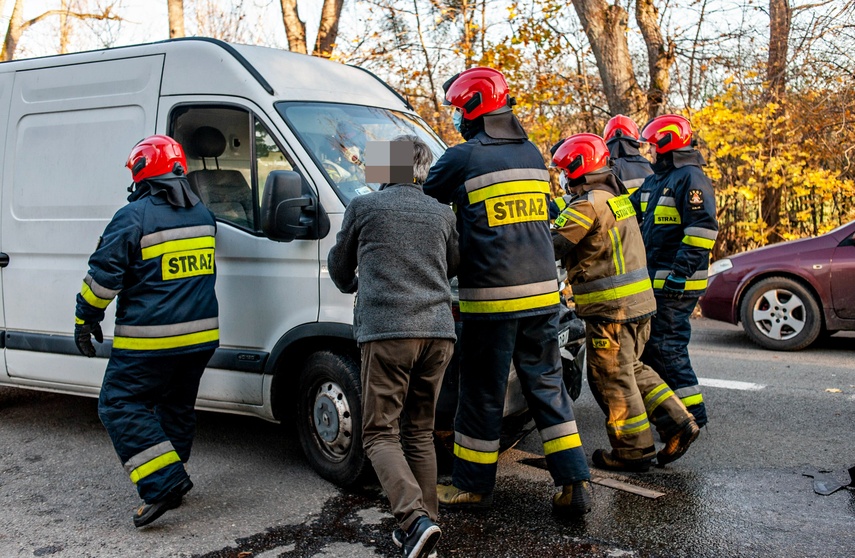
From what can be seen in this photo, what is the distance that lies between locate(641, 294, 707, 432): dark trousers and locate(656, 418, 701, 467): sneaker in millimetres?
463

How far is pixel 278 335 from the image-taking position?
482cm

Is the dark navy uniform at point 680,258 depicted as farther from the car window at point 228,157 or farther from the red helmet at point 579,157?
the car window at point 228,157

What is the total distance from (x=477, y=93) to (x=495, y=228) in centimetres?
67

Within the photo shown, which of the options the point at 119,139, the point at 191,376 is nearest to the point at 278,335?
the point at 191,376

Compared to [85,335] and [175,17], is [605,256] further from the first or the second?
[175,17]

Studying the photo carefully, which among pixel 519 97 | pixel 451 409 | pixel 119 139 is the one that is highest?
pixel 519 97

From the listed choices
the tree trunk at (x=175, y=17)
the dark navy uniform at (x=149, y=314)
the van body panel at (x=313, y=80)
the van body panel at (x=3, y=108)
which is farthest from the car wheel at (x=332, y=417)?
the tree trunk at (x=175, y=17)

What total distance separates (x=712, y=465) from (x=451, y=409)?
1.60 m

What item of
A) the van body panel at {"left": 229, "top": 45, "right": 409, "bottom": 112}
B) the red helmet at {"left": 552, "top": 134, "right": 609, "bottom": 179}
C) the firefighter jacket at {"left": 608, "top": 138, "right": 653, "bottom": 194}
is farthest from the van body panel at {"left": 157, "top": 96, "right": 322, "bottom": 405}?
the firefighter jacket at {"left": 608, "top": 138, "right": 653, "bottom": 194}

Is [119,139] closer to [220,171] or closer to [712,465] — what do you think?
[220,171]

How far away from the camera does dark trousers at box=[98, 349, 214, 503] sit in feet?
14.0

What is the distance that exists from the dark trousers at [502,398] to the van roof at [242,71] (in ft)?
5.91

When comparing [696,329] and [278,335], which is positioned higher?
[278,335]

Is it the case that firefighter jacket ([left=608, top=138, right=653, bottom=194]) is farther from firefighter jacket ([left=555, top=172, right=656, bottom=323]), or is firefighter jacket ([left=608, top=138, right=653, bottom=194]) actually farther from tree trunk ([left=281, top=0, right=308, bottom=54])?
tree trunk ([left=281, top=0, right=308, bottom=54])
